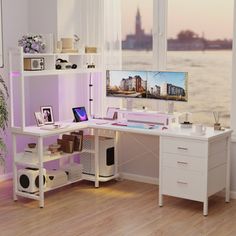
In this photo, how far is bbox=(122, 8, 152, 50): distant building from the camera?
5.45 m

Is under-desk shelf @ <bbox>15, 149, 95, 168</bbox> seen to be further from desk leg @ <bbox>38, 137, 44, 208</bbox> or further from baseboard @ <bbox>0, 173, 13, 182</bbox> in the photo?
baseboard @ <bbox>0, 173, 13, 182</bbox>

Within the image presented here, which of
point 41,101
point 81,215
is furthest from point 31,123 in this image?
point 81,215

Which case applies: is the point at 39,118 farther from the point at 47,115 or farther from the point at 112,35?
the point at 112,35

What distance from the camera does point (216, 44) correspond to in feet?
16.6

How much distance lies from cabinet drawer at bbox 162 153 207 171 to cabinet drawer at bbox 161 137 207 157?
0.04 m

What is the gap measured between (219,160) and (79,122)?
55.8 inches

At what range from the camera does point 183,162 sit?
4520 millimetres

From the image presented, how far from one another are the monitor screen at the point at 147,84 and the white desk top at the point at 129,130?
0.31 meters

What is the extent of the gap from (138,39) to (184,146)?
1.51 metres

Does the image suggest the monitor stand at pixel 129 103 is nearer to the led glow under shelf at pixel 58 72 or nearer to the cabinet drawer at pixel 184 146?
the led glow under shelf at pixel 58 72

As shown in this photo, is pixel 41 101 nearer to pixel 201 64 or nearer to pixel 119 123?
pixel 119 123

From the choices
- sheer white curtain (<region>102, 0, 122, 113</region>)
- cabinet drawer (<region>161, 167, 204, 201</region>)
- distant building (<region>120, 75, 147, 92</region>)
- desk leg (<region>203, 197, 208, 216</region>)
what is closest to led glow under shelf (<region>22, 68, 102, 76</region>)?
sheer white curtain (<region>102, 0, 122, 113</region>)

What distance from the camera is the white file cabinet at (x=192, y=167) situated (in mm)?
4418

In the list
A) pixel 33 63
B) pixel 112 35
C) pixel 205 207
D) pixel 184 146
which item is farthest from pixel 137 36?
pixel 205 207
